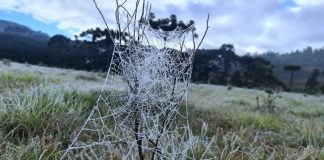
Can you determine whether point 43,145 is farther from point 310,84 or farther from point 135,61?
point 310,84

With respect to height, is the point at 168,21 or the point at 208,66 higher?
the point at 168,21

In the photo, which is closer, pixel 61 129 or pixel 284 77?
pixel 61 129

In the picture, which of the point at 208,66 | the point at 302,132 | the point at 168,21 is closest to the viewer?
the point at 302,132

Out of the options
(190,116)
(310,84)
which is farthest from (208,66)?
(190,116)

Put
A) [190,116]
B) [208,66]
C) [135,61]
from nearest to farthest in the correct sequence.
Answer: [135,61] < [190,116] < [208,66]

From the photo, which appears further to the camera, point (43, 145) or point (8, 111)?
point (8, 111)

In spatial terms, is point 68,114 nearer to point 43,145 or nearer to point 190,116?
point 43,145

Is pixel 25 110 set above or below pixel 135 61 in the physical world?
below

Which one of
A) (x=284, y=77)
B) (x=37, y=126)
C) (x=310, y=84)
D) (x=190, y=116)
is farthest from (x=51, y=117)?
(x=284, y=77)

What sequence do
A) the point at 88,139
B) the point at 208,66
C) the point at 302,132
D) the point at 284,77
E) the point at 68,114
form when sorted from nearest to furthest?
the point at 88,139, the point at 68,114, the point at 302,132, the point at 208,66, the point at 284,77
